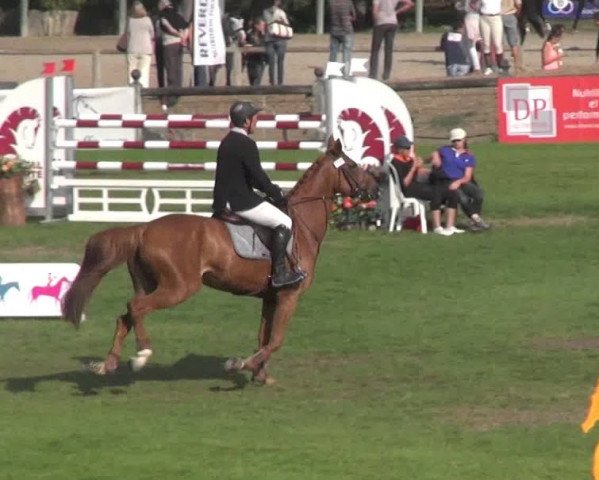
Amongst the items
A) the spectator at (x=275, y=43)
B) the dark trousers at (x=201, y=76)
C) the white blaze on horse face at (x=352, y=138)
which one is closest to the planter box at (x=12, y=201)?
the white blaze on horse face at (x=352, y=138)

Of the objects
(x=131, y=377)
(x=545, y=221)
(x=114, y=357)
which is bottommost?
(x=545, y=221)

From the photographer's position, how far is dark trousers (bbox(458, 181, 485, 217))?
21359 millimetres

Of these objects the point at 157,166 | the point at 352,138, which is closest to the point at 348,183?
the point at 157,166

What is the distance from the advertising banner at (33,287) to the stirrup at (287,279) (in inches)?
129

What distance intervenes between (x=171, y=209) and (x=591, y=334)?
30.7 ft

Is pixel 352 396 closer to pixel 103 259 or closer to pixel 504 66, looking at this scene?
pixel 103 259

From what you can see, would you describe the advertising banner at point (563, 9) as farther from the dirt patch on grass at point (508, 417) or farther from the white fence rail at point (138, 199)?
the dirt patch on grass at point (508, 417)

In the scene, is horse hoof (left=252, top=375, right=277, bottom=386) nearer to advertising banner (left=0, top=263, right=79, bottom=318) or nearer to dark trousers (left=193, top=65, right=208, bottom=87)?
advertising banner (left=0, top=263, right=79, bottom=318)

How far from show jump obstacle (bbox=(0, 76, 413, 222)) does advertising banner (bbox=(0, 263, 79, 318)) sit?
606cm

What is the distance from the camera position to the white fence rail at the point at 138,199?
72.6ft

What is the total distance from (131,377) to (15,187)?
916 centimetres

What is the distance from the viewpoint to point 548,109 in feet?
96.6

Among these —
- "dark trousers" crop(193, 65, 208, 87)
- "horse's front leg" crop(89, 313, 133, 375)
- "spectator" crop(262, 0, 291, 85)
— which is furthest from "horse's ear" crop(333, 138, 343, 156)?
"spectator" crop(262, 0, 291, 85)

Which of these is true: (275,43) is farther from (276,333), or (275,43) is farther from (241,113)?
(276,333)
